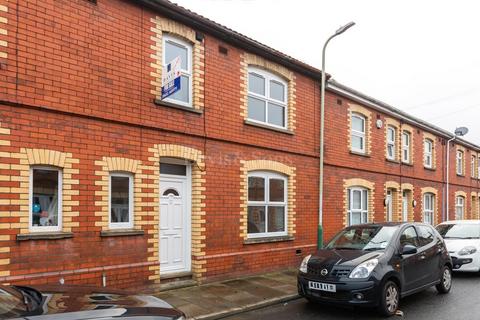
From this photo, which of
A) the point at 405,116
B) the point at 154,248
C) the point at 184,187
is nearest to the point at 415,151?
the point at 405,116

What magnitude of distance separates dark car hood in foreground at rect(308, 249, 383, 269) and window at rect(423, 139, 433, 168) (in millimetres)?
13545

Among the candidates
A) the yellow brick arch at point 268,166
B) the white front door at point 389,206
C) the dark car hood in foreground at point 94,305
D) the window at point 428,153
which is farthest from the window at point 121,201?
the window at point 428,153

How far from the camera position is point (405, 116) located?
57.0ft

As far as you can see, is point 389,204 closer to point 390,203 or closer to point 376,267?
point 390,203

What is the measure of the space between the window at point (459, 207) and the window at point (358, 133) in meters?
11.2

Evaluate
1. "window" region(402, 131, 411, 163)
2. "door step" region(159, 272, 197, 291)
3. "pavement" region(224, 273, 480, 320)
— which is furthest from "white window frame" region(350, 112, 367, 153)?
Result: "door step" region(159, 272, 197, 291)

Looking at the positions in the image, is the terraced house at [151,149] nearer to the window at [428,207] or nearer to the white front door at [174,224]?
the white front door at [174,224]

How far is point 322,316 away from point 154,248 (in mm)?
3324

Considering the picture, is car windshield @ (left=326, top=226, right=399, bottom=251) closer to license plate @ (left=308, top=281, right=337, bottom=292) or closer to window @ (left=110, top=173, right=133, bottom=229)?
license plate @ (left=308, top=281, right=337, bottom=292)

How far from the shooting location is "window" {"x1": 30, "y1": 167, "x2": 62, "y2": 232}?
6801mm

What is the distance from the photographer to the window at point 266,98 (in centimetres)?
1077

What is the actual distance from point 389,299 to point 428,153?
1476cm

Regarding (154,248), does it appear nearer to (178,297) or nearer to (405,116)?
(178,297)

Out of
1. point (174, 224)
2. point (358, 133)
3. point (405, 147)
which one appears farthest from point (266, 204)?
point (405, 147)
